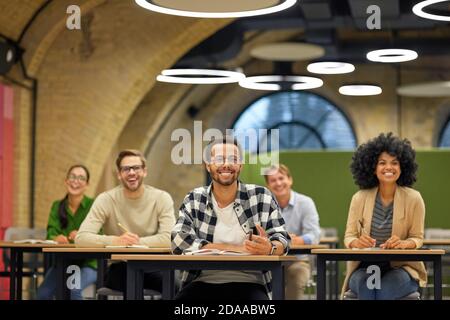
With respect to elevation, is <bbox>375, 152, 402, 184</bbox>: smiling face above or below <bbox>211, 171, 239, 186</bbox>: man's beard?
above

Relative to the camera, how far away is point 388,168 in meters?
6.14

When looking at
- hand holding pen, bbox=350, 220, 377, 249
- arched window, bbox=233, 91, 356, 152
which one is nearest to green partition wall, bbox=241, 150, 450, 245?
hand holding pen, bbox=350, 220, 377, 249

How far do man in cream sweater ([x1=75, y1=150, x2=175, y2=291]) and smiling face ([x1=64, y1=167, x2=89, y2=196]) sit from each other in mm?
1020

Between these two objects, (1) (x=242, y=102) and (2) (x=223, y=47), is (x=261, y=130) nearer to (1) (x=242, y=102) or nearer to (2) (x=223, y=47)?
(1) (x=242, y=102)

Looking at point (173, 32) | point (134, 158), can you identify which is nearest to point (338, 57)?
point (173, 32)

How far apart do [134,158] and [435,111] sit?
47.9ft

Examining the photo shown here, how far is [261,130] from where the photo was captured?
2138 centimetres

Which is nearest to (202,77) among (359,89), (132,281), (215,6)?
(359,89)

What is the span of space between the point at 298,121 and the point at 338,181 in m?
8.30

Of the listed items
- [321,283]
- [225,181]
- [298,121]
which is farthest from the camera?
[298,121]

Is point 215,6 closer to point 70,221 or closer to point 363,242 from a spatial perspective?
point 70,221

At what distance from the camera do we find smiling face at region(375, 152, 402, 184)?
20.1ft

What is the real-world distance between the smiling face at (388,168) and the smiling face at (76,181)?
2.78 meters

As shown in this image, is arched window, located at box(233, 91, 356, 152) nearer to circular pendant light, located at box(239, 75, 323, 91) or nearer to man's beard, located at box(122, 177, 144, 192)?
circular pendant light, located at box(239, 75, 323, 91)
